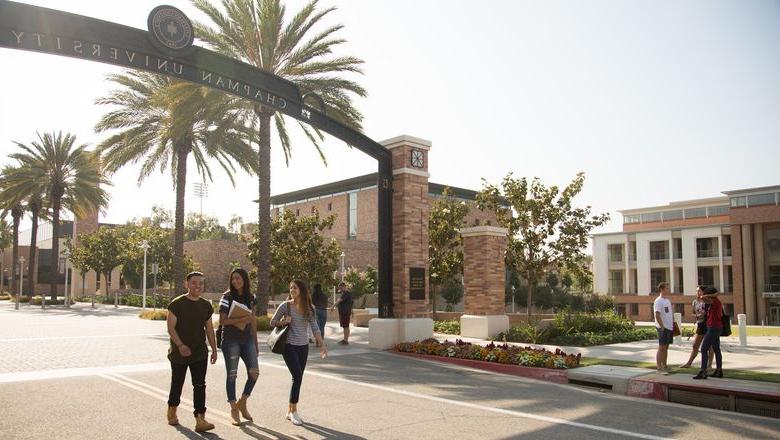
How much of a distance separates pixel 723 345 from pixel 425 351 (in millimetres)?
9990

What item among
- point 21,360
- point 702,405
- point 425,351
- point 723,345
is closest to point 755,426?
point 702,405

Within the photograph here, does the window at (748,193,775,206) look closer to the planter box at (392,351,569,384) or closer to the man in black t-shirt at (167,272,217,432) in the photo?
the planter box at (392,351,569,384)

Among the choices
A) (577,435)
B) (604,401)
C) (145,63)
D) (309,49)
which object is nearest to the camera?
(577,435)

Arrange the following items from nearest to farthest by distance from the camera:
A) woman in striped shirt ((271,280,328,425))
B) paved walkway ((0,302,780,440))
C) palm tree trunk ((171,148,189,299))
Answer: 1. paved walkway ((0,302,780,440))
2. woman in striped shirt ((271,280,328,425))
3. palm tree trunk ((171,148,189,299))

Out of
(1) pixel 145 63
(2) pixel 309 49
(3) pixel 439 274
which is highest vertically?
(2) pixel 309 49

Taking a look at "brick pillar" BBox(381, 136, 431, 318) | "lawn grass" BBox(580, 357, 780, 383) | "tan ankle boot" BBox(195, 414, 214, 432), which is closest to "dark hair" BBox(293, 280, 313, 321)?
"tan ankle boot" BBox(195, 414, 214, 432)

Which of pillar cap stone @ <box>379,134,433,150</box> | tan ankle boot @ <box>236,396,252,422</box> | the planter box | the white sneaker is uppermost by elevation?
pillar cap stone @ <box>379,134,433,150</box>

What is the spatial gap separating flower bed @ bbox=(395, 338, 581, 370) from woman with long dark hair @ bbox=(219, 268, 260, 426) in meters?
6.76

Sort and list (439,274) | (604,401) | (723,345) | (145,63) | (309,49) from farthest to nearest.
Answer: (439,274)
(309,49)
(723,345)
(145,63)
(604,401)

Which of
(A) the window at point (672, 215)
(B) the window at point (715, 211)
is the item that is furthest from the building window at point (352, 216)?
(B) the window at point (715, 211)

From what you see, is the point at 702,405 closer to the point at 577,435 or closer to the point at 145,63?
the point at 577,435

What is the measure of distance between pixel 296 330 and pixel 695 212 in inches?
2794

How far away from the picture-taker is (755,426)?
26.1 ft

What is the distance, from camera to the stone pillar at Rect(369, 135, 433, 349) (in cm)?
1650
